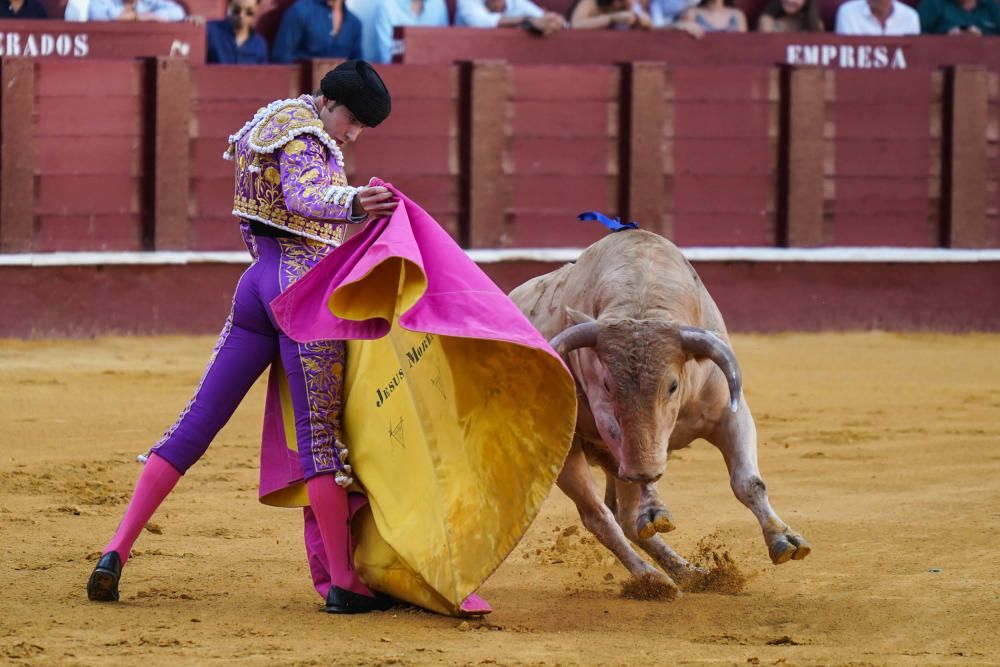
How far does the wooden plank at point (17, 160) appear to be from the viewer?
7996mm

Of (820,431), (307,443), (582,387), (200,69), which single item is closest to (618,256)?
(582,387)

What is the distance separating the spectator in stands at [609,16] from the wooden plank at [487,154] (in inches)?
23.8

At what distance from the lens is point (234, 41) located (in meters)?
8.45

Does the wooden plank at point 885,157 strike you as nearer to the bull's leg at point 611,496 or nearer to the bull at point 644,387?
the bull's leg at point 611,496

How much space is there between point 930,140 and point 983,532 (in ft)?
17.8

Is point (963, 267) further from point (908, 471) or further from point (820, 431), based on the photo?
point (908, 471)

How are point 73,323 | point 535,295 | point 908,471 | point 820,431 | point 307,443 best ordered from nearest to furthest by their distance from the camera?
point 307,443 → point 535,295 → point 908,471 → point 820,431 → point 73,323

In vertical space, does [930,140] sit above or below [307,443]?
above

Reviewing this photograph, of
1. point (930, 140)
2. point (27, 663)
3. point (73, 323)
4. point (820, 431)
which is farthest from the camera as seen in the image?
point (930, 140)

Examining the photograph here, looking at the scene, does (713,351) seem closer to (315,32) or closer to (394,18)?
(315,32)

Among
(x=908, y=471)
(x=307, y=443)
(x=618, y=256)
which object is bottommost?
(x=908, y=471)

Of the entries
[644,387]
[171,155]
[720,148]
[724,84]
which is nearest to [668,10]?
[724,84]

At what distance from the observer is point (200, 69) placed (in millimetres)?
8273

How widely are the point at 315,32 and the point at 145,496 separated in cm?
517
